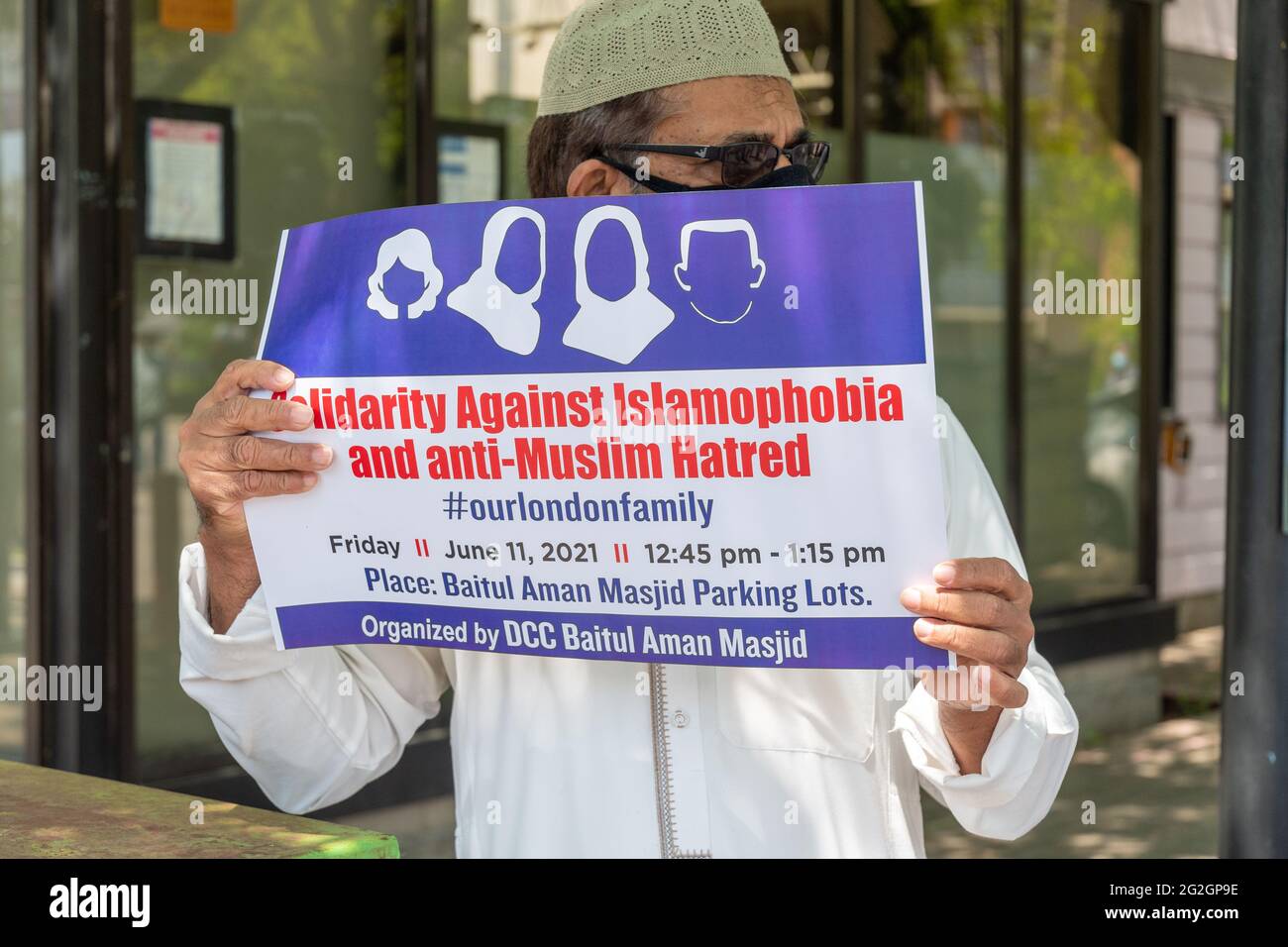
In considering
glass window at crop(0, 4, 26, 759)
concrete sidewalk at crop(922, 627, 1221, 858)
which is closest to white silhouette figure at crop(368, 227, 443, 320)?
glass window at crop(0, 4, 26, 759)

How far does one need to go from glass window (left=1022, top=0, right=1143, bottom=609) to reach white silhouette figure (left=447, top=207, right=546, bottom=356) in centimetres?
718

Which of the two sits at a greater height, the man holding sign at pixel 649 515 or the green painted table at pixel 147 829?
the man holding sign at pixel 649 515


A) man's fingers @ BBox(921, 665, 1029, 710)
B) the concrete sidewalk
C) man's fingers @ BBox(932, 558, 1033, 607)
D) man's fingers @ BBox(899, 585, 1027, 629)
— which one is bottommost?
the concrete sidewalk

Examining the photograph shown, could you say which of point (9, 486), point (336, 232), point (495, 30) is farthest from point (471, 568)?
point (495, 30)

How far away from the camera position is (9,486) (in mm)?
5254

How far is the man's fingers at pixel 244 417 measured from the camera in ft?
7.15

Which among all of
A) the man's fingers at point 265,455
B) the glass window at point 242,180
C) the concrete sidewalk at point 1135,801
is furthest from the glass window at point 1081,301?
the man's fingers at point 265,455

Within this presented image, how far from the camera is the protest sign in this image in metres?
2.09

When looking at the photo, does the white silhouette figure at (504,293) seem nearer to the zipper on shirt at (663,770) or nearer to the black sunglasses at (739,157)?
the black sunglasses at (739,157)

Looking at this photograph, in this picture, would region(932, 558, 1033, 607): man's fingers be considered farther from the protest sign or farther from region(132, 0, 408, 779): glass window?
region(132, 0, 408, 779): glass window

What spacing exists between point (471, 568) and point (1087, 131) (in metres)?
7.96

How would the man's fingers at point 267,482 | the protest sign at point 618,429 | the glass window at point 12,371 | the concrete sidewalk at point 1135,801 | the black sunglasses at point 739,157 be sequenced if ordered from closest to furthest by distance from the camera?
the protest sign at point 618,429
the man's fingers at point 267,482
the black sunglasses at point 739,157
the glass window at point 12,371
the concrete sidewalk at point 1135,801

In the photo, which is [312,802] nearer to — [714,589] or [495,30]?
[714,589]

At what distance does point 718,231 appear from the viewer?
2.15 meters
